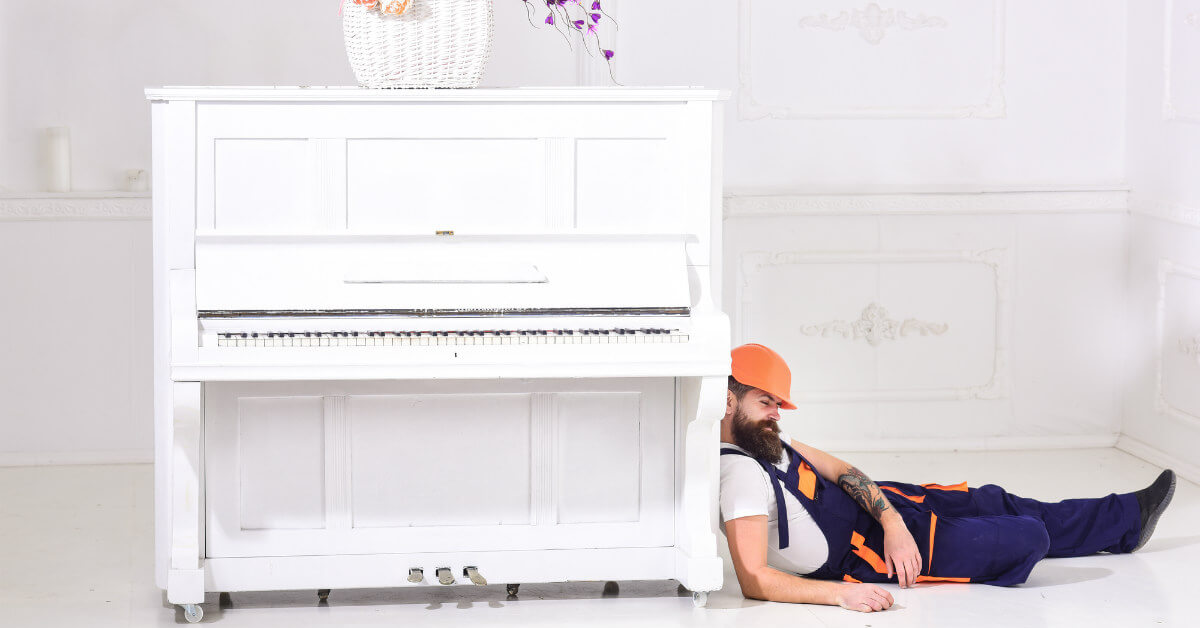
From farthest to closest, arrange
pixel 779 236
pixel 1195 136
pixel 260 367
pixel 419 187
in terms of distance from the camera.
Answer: pixel 779 236 < pixel 1195 136 < pixel 419 187 < pixel 260 367

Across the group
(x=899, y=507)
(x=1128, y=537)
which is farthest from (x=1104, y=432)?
(x=899, y=507)

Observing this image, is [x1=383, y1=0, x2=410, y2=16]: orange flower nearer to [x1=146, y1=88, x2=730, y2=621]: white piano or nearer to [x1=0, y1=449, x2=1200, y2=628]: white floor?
[x1=146, y1=88, x2=730, y2=621]: white piano

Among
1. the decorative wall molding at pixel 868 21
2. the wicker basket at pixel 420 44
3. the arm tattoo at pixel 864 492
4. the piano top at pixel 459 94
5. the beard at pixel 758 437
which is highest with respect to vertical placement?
the decorative wall molding at pixel 868 21

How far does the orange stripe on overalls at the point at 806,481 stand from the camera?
3371 mm

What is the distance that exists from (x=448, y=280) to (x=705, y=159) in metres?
0.66

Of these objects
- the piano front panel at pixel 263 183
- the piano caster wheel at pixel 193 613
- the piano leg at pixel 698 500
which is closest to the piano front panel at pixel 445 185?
the piano front panel at pixel 263 183

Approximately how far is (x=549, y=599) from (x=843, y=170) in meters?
2.18

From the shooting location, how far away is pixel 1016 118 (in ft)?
16.3

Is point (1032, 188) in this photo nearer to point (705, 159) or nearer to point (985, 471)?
point (985, 471)

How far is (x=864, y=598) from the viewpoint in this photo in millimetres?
3209

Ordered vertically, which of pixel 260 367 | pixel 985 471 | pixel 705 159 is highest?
pixel 705 159

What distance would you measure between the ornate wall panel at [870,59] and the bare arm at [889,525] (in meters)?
1.78

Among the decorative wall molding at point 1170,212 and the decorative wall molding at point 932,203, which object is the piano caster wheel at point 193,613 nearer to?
the decorative wall molding at point 932,203

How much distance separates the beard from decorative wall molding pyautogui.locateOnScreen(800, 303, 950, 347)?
1580mm
